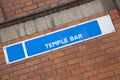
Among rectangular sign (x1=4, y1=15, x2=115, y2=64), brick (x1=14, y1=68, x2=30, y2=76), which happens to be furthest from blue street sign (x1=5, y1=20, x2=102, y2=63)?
brick (x1=14, y1=68, x2=30, y2=76)

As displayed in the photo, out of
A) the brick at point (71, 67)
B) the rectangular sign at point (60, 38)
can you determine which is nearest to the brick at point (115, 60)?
the rectangular sign at point (60, 38)

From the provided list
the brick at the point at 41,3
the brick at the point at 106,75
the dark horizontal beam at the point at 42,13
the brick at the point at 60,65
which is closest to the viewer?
the brick at the point at 106,75

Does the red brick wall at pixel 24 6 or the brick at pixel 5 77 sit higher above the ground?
the red brick wall at pixel 24 6

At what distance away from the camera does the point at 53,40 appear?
3.72m

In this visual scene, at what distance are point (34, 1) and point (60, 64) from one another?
1169 mm

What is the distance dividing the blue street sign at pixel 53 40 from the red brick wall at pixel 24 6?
471mm

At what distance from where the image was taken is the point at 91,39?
12.1 ft

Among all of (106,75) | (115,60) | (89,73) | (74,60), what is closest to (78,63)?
(74,60)

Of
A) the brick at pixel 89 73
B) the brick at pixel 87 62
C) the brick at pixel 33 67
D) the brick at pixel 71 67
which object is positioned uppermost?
the brick at pixel 33 67

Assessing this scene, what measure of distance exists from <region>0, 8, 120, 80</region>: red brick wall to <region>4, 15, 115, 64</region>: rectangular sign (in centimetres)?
7

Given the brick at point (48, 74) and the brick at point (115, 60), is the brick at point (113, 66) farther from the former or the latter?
the brick at point (48, 74)

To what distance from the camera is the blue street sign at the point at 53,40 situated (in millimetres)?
3701

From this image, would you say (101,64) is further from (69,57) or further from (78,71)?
(69,57)

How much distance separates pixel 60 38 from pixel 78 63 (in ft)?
1.59
